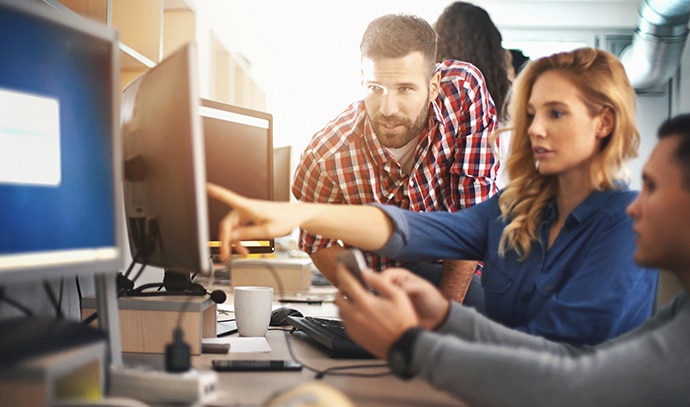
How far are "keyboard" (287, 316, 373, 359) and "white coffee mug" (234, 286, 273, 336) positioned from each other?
0.07 metres

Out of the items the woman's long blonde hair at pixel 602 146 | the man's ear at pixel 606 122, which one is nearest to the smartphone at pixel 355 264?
the woman's long blonde hair at pixel 602 146

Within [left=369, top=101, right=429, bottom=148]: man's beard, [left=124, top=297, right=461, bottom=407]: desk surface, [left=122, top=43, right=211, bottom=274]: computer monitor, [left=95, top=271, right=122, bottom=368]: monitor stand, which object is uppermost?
[left=369, top=101, right=429, bottom=148]: man's beard

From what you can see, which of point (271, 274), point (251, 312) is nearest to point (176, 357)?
point (251, 312)

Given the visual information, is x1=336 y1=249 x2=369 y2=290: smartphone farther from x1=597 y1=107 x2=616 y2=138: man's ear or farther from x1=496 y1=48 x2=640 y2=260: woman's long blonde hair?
x1=597 y1=107 x2=616 y2=138: man's ear

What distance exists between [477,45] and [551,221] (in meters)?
1.55

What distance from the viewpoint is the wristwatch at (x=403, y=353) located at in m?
0.73

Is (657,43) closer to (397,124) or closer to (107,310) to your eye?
(397,124)

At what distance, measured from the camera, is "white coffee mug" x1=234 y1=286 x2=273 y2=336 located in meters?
1.30

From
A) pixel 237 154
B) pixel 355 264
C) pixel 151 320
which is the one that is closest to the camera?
pixel 355 264

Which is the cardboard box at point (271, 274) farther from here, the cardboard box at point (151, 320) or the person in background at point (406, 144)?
the cardboard box at point (151, 320)

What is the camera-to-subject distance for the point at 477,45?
8.46 feet

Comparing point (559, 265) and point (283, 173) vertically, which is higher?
point (283, 173)

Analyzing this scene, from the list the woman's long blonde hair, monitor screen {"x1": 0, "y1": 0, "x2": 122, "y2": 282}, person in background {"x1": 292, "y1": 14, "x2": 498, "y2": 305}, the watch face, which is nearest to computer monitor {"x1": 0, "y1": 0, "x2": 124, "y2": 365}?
monitor screen {"x1": 0, "y1": 0, "x2": 122, "y2": 282}

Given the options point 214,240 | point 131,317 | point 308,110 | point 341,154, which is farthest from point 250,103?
point 131,317
